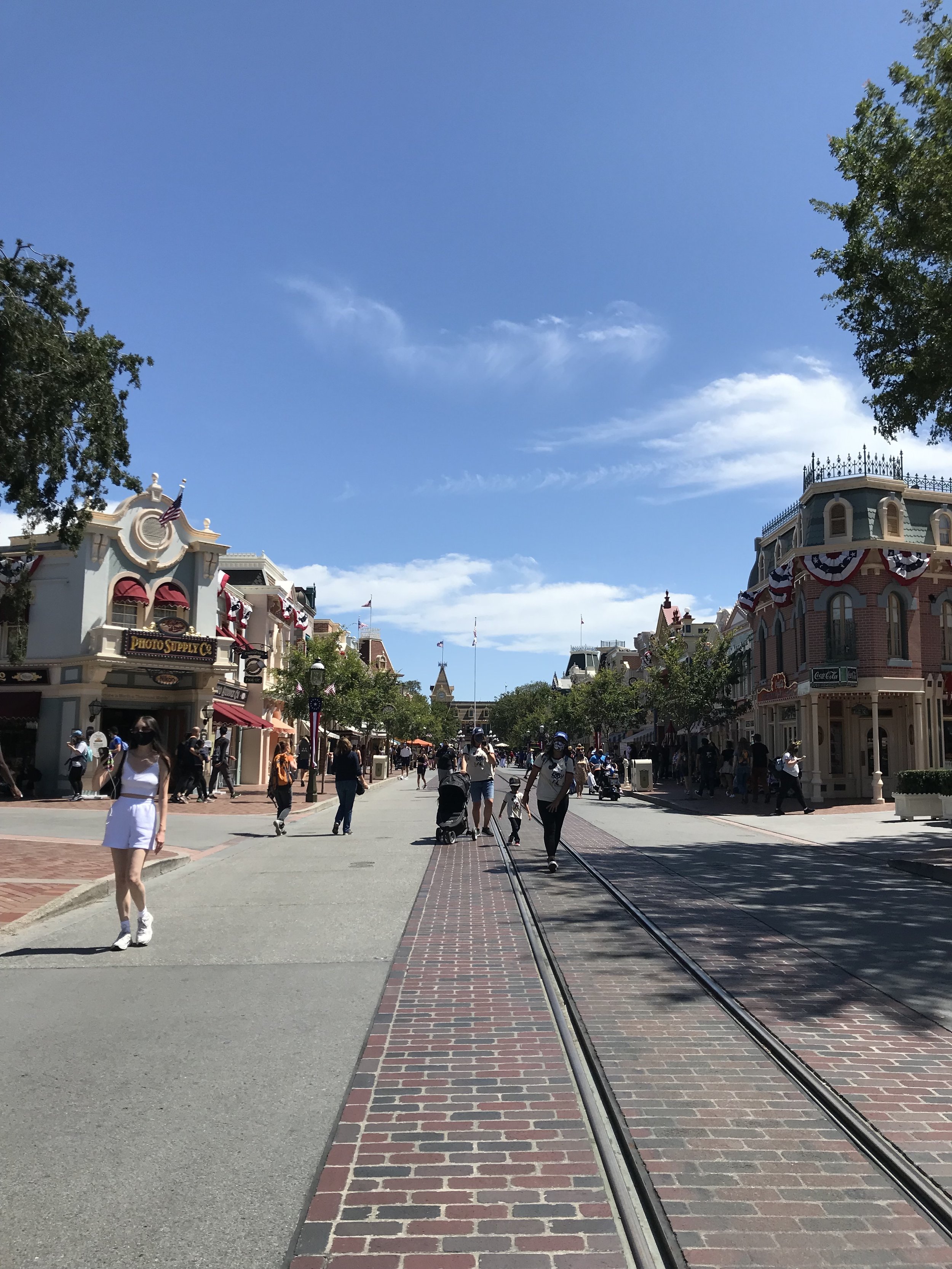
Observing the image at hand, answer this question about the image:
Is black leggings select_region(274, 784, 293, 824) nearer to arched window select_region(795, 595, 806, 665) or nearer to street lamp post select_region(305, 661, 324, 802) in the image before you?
street lamp post select_region(305, 661, 324, 802)

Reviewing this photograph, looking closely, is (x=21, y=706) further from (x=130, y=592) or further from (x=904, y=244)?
(x=904, y=244)

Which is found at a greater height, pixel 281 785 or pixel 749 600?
pixel 749 600

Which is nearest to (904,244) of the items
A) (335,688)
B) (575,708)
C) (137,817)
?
(137,817)

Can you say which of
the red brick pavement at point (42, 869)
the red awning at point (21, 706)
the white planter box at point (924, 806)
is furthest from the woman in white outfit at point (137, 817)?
the red awning at point (21, 706)

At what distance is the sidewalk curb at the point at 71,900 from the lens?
8.90 m

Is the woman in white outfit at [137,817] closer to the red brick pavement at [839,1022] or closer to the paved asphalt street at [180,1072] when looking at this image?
the paved asphalt street at [180,1072]

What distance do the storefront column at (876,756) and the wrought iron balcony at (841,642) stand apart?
4.28 ft

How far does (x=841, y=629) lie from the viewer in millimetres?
30734

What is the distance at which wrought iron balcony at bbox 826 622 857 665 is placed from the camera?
30.4 metres

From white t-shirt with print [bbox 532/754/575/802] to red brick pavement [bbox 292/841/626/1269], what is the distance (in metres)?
6.06

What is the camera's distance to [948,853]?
1540 centimetres

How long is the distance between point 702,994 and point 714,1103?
7.01ft

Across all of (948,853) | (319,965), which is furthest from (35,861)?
(948,853)

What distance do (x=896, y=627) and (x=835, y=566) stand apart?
2683mm
